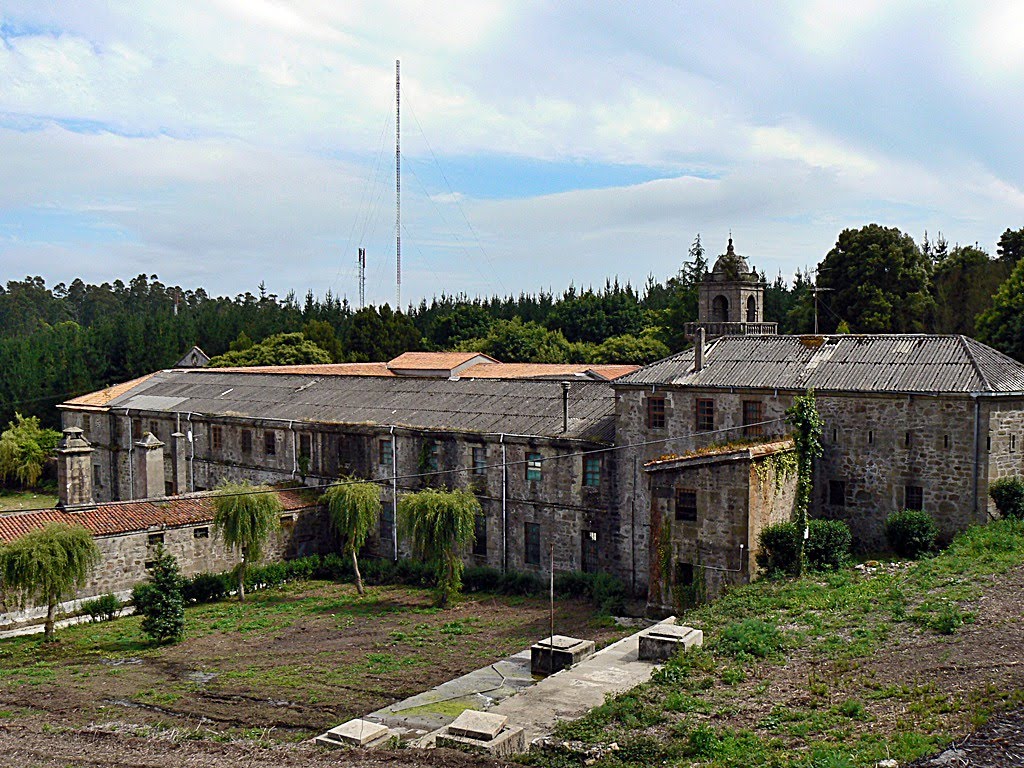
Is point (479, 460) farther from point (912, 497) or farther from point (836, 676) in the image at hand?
point (836, 676)

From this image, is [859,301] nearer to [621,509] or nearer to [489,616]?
[621,509]

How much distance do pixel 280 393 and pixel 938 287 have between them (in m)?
35.1

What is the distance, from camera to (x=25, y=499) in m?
53.3

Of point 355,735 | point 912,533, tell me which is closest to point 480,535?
point 912,533

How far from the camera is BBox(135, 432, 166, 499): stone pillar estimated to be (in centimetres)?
3459

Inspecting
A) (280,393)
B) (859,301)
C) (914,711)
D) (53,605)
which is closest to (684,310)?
(859,301)

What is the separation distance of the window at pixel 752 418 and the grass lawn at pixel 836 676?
576 cm

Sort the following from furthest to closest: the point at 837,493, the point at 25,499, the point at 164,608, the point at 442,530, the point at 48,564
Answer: the point at 25,499, the point at 442,530, the point at 837,493, the point at 48,564, the point at 164,608

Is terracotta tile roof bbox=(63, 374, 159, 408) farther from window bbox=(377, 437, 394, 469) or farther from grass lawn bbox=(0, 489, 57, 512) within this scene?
window bbox=(377, 437, 394, 469)

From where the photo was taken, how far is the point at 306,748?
15.4 m

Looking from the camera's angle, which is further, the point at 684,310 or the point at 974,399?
the point at 684,310

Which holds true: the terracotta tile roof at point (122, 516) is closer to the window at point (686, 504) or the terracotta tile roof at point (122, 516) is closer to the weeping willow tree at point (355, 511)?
the weeping willow tree at point (355, 511)

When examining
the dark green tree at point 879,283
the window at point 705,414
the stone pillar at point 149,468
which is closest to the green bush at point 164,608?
the stone pillar at point 149,468

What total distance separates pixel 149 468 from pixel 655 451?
1896cm
